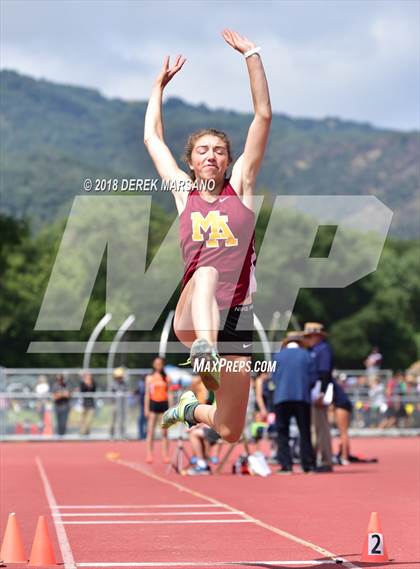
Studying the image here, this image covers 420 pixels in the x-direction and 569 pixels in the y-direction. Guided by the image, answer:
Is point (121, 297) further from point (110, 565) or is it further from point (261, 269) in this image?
point (110, 565)

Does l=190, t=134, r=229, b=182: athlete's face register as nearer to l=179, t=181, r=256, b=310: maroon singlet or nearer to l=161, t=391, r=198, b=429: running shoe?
l=179, t=181, r=256, b=310: maroon singlet

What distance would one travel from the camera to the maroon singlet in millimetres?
8016

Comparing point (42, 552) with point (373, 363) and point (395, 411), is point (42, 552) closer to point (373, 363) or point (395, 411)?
point (395, 411)

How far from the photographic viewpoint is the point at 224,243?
26.4 feet

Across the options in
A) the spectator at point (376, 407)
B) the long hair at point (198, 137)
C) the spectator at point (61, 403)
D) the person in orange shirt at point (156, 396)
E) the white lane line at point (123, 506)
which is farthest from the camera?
the spectator at point (376, 407)

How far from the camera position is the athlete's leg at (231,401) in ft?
26.6

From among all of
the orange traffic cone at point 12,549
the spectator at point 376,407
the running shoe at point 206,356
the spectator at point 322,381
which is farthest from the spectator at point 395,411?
the running shoe at point 206,356

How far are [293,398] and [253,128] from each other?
36.8 feet

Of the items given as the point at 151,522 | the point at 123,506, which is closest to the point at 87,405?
the point at 123,506

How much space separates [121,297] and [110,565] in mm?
83073

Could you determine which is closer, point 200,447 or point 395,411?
point 200,447

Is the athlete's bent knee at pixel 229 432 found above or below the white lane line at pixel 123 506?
above

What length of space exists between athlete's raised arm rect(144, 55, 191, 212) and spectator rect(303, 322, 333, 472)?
11368 millimetres

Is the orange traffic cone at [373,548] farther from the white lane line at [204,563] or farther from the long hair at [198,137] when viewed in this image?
the long hair at [198,137]
